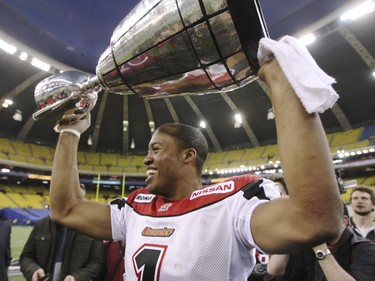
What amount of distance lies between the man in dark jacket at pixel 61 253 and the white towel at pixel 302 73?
2.07 m

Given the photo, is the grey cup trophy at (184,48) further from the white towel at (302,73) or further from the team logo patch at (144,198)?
the team logo patch at (144,198)

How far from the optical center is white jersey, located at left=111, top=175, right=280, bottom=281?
79 centimetres

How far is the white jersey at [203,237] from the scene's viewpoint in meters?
0.79

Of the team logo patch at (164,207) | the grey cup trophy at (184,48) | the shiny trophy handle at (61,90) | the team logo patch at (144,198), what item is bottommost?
the team logo patch at (164,207)

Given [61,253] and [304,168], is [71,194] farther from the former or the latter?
[61,253]

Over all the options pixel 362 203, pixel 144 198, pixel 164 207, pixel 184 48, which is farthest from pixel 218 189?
pixel 362 203

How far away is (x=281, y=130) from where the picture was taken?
547 millimetres

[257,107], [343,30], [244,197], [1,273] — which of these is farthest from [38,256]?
[257,107]

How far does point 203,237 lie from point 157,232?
18cm

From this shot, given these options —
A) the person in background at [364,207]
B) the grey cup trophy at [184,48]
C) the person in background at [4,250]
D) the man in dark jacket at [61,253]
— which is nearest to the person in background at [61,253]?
the man in dark jacket at [61,253]

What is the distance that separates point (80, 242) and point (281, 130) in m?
2.10

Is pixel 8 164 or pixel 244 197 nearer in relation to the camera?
pixel 244 197

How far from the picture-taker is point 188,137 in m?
1.18

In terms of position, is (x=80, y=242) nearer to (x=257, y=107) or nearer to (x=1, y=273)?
(x=1, y=273)
